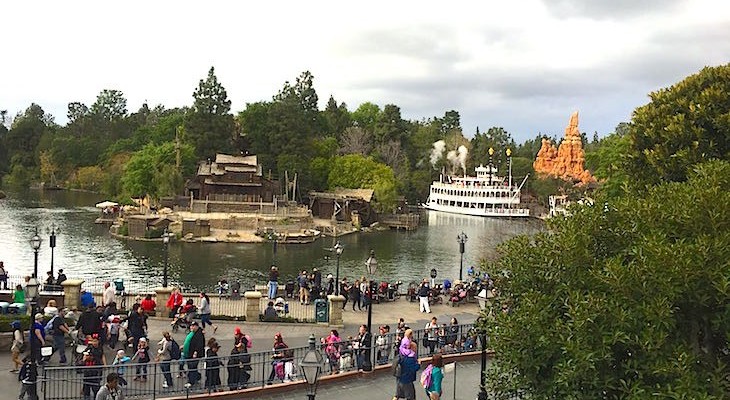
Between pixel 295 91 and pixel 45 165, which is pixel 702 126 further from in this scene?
pixel 45 165

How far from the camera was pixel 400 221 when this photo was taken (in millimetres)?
77125

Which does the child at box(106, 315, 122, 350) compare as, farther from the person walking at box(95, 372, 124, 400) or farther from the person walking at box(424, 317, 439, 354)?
the person walking at box(424, 317, 439, 354)

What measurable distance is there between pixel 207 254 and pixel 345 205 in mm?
26507

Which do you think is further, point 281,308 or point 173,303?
point 281,308

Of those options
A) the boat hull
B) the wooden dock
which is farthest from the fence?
the boat hull

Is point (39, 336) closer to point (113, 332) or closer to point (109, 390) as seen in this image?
point (113, 332)

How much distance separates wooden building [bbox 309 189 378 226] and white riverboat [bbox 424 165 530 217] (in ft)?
93.6

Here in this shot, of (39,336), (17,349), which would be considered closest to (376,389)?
(39,336)

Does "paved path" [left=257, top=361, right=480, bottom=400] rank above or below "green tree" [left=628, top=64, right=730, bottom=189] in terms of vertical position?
below

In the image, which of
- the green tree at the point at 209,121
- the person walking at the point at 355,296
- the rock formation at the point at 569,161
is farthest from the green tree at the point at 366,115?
the person walking at the point at 355,296

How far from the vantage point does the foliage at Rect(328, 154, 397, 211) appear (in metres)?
80.0

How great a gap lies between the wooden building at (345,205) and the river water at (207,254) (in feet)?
17.3

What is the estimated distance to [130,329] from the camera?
52.7ft

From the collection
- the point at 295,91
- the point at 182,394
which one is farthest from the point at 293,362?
the point at 295,91
